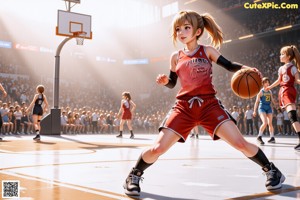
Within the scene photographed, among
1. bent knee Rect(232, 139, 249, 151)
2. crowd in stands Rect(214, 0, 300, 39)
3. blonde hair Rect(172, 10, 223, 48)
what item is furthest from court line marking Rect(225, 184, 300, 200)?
crowd in stands Rect(214, 0, 300, 39)

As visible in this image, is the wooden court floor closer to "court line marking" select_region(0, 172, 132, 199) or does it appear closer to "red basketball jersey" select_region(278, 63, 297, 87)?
"court line marking" select_region(0, 172, 132, 199)

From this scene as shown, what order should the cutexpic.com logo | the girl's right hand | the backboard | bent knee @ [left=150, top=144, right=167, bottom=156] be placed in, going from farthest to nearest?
the cutexpic.com logo, the backboard, the girl's right hand, bent knee @ [left=150, top=144, right=167, bottom=156]

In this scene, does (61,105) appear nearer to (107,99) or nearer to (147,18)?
(107,99)

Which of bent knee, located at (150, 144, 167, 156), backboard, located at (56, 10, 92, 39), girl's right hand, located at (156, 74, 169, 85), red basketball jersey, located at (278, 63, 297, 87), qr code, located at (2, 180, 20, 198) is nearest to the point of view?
qr code, located at (2, 180, 20, 198)

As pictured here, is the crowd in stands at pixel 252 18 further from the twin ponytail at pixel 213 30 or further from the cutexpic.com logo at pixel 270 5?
the twin ponytail at pixel 213 30

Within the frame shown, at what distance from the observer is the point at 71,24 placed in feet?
53.5

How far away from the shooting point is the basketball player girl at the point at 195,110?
358 centimetres

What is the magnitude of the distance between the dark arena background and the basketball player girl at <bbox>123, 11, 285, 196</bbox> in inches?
11.7

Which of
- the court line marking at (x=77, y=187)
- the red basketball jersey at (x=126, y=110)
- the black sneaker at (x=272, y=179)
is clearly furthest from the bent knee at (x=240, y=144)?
the red basketball jersey at (x=126, y=110)

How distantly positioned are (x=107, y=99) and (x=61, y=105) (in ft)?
23.2

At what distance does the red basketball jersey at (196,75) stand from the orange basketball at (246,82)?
30cm

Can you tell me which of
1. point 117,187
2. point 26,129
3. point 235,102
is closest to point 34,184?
point 117,187

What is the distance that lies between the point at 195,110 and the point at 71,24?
44.6ft

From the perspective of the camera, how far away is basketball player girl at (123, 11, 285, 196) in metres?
3.58
